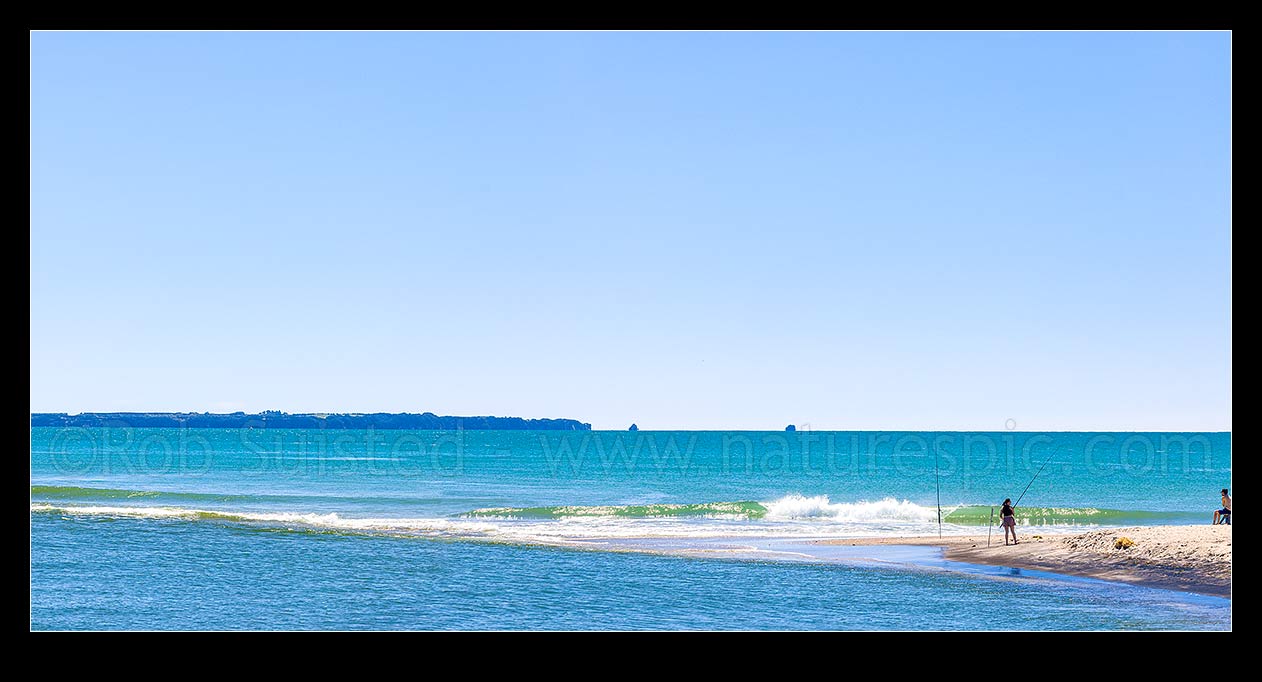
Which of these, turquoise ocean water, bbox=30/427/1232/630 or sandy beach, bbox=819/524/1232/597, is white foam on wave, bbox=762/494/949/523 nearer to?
turquoise ocean water, bbox=30/427/1232/630

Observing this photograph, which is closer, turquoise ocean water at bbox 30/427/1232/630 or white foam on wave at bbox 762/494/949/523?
turquoise ocean water at bbox 30/427/1232/630

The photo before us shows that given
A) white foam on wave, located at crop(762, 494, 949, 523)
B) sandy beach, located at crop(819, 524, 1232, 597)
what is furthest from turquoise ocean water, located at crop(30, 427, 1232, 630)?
sandy beach, located at crop(819, 524, 1232, 597)

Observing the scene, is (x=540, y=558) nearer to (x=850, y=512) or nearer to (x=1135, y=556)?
(x=1135, y=556)

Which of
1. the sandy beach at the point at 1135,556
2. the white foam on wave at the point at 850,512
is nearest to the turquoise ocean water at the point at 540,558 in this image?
the white foam on wave at the point at 850,512

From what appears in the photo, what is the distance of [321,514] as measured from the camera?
4216 cm

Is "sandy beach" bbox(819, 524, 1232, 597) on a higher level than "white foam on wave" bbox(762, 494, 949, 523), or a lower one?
higher

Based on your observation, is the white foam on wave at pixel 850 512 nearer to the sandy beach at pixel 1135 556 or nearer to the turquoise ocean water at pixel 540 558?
the turquoise ocean water at pixel 540 558

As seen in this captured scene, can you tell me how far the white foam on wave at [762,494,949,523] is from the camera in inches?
1672

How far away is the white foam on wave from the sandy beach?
12.2 metres

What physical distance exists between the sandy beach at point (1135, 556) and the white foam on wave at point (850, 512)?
40.0ft

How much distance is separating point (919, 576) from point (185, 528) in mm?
22546

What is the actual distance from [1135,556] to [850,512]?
2006 centimetres
